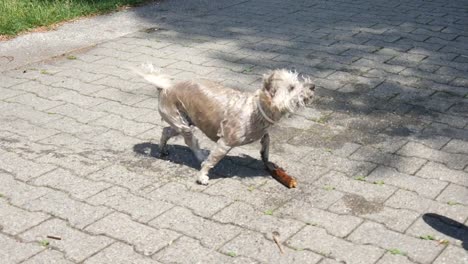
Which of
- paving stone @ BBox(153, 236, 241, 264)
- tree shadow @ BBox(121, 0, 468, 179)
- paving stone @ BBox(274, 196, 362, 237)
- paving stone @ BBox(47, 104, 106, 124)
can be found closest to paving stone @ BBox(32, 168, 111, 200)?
paving stone @ BBox(153, 236, 241, 264)

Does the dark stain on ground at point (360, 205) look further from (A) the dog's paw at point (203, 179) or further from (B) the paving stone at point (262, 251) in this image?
(A) the dog's paw at point (203, 179)

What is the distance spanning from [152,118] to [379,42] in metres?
3.39

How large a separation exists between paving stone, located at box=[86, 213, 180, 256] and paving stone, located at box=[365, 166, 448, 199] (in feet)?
5.24

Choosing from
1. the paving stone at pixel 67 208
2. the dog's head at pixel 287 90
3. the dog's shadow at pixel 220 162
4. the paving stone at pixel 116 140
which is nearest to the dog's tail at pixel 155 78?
the dog's shadow at pixel 220 162

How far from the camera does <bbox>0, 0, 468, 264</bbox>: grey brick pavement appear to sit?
390 centimetres

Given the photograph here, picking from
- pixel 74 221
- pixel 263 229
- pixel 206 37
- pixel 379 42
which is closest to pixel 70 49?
pixel 206 37

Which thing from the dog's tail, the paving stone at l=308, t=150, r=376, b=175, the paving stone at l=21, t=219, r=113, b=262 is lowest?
the paving stone at l=308, t=150, r=376, b=175

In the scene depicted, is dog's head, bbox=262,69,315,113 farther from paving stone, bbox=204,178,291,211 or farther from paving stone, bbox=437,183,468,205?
paving stone, bbox=437,183,468,205

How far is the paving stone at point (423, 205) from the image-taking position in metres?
4.16

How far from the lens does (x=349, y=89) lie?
645cm

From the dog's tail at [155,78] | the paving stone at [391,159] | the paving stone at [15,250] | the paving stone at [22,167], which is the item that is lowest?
the paving stone at [391,159]

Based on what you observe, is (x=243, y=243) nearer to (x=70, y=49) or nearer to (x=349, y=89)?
(x=349, y=89)

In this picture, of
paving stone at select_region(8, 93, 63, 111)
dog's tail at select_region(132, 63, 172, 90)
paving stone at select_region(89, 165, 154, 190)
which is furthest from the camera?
paving stone at select_region(8, 93, 63, 111)

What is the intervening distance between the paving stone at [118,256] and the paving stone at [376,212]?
131 centimetres
